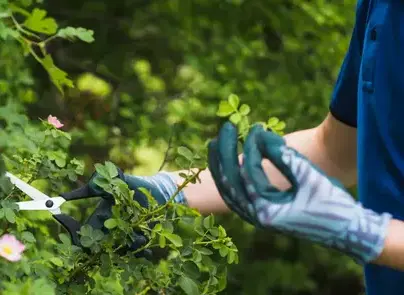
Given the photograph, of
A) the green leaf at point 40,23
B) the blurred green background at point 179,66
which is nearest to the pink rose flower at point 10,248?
the green leaf at point 40,23

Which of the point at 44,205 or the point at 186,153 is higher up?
the point at 186,153

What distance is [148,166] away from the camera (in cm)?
281

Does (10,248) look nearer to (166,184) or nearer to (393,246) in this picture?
(166,184)

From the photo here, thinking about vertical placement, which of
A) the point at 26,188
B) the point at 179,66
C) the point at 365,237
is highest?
the point at 365,237

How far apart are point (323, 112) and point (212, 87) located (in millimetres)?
412

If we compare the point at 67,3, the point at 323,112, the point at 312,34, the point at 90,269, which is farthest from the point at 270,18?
the point at 90,269

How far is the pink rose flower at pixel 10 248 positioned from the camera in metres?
1.21

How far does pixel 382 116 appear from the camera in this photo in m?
1.38

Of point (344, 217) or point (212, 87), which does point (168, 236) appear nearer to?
point (344, 217)

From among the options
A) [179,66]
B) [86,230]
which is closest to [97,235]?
[86,230]

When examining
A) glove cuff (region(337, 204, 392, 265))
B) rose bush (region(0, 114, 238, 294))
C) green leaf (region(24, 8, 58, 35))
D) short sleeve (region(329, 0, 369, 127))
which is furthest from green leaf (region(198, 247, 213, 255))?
green leaf (region(24, 8, 58, 35))

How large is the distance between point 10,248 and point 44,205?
12 centimetres

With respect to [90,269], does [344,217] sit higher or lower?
higher

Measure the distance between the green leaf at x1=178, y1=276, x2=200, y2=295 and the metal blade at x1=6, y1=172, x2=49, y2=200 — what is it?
0.24 meters
